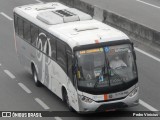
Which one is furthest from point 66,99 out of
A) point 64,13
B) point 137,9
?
point 137,9

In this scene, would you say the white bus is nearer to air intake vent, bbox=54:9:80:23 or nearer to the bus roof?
the bus roof

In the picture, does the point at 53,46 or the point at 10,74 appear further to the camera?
the point at 10,74

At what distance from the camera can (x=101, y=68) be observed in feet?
61.3

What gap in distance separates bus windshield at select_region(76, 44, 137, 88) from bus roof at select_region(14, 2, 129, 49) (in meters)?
0.36

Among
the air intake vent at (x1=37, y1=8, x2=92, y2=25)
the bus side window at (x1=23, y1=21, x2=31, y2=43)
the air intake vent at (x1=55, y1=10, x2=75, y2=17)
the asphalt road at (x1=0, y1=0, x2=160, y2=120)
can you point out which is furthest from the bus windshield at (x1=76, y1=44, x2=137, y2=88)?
the bus side window at (x1=23, y1=21, x2=31, y2=43)

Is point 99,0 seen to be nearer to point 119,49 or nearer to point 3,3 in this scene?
point 3,3

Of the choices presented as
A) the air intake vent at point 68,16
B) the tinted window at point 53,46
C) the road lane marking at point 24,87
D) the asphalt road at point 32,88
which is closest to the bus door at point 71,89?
the asphalt road at point 32,88

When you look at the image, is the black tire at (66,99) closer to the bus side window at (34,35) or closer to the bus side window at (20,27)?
the bus side window at (34,35)

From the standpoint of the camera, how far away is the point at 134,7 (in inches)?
1457

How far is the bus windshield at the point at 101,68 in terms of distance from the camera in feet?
61.1

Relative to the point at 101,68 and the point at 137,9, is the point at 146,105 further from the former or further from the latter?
the point at 137,9

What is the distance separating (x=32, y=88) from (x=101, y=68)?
16.7ft

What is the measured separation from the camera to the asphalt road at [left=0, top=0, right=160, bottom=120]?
20659 millimetres

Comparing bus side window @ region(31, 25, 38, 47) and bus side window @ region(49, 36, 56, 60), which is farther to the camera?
bus side window @ region(31, 25, 38, 47)
